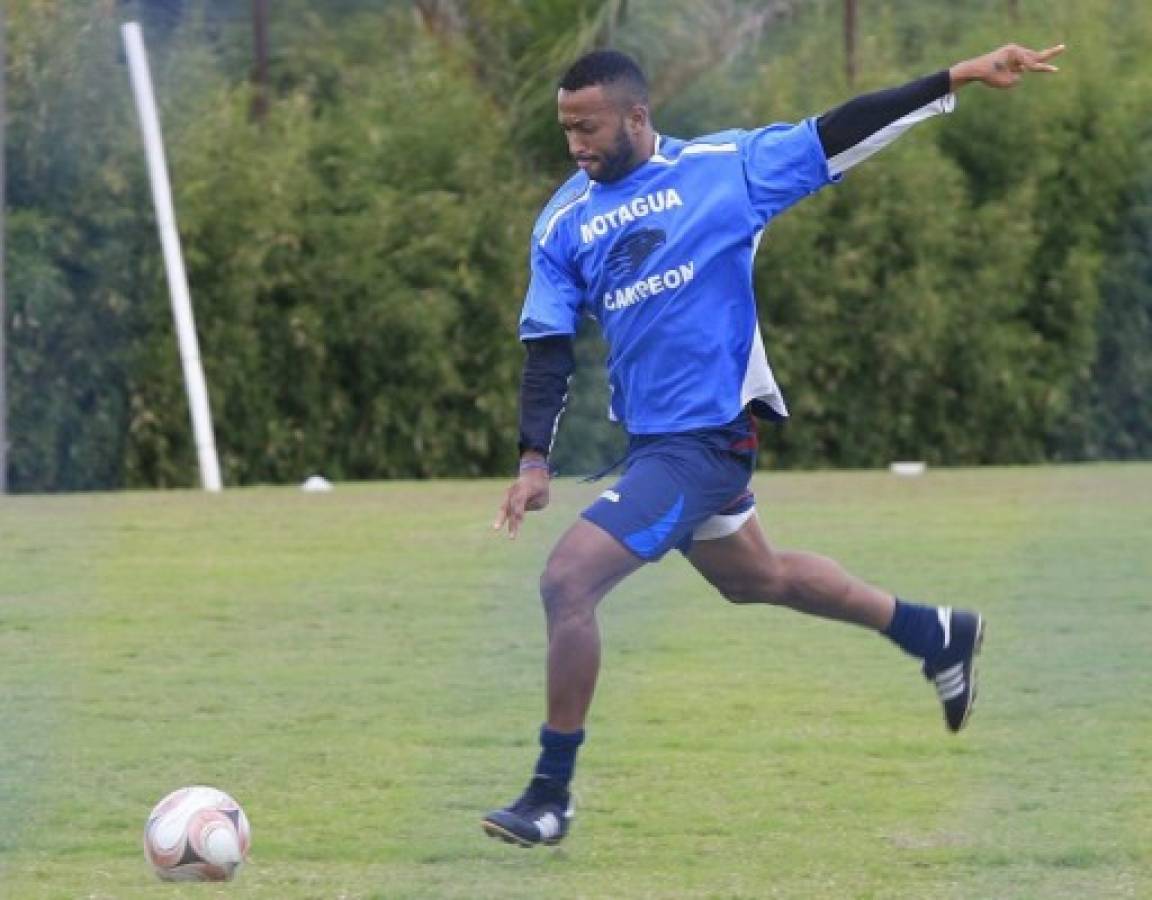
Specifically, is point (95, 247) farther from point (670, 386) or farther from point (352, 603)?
point (670, 386)

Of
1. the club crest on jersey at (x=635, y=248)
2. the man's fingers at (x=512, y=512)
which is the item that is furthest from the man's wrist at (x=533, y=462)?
the club crest on jersey at (x=635, y=248)

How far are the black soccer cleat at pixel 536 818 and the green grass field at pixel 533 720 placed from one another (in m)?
0.09

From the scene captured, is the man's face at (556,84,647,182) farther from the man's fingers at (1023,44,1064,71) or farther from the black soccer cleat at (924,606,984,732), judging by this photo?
the black soccer cleat at (924,606,984,732)

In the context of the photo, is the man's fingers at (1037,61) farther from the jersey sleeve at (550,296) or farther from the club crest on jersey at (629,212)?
the jersey sleeve at (550,296)

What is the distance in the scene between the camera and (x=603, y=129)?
21.8 ft

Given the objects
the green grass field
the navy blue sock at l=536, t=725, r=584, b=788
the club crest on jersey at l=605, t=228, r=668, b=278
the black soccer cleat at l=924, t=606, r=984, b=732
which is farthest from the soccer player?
the green grass field

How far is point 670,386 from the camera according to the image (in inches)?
265

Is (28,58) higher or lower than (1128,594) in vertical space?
higher

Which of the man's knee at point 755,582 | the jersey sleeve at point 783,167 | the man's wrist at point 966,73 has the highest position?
the man's wrist at point 966,73

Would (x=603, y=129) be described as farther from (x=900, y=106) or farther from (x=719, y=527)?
(x=719, y=527)

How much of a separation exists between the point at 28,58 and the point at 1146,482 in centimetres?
911

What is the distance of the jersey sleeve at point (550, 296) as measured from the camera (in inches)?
263

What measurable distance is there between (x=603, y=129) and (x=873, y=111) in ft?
2.30

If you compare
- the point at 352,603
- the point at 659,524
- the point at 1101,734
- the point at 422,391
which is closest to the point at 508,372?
the point at 422,391
